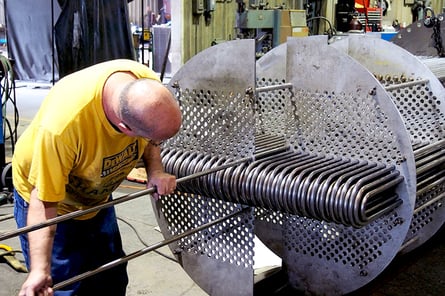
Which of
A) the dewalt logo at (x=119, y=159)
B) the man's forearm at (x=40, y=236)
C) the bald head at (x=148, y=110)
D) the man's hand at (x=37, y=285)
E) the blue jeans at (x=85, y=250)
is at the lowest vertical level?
the blue jeans at (x=85, y=250)

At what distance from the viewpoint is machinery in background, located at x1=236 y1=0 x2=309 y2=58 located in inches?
210

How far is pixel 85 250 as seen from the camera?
1770 mm

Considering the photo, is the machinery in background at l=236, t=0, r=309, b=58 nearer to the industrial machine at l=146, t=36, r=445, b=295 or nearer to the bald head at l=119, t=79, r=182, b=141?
the industrial machine at l=146, t=36, r=445, b=295

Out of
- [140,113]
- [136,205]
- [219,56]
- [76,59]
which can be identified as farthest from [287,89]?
[76,59]

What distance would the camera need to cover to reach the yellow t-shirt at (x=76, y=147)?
1.35 metres

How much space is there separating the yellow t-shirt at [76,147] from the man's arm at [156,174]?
0.19 feet

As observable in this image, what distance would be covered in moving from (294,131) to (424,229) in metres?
0.79

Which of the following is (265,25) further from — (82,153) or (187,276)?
(82,153)

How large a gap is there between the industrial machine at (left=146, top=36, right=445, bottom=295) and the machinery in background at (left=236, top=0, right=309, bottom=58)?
3.20 m

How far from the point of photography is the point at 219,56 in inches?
72.4

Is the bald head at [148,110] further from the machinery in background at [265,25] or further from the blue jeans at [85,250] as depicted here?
the machinery in background at [265,25]

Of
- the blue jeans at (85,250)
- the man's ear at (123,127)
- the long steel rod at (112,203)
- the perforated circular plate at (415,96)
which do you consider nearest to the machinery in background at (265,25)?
the perforated circular plate at (415,96)

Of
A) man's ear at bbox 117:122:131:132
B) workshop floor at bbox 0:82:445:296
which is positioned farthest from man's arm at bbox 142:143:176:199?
workshop floor at bbox 0:82:445:296

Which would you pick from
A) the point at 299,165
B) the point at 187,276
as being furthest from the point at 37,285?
the point at 187,276
